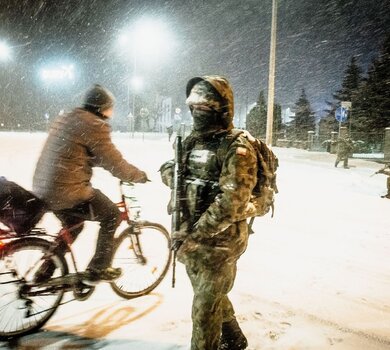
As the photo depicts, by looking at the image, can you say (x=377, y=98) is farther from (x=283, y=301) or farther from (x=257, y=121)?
(x=283, y=301)

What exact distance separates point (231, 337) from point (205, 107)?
188 centimetres

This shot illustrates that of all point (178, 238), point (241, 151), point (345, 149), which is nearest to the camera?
point (241, 151)

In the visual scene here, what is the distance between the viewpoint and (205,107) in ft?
9.11

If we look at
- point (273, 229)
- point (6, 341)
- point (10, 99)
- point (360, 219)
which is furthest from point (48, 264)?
point (10, 99)

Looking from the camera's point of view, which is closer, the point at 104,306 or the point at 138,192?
the point at 104,306

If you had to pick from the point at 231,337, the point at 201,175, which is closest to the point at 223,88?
the point at 201,175

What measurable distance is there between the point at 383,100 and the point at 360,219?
34.6m

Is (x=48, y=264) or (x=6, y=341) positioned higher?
(x=48, y=264)

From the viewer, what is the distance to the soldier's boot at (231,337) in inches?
132

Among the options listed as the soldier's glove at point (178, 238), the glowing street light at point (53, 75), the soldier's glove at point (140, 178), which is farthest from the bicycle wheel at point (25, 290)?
the glowing street light at point (53, 75)

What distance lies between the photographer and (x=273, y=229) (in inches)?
290

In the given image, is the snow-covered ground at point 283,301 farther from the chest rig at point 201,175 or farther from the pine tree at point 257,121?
the pine tree at point 257,121

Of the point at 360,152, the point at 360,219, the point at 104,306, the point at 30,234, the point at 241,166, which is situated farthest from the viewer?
the point at 360,152

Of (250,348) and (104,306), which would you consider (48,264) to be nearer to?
(104,306)
